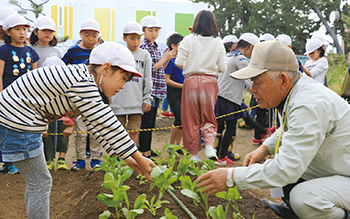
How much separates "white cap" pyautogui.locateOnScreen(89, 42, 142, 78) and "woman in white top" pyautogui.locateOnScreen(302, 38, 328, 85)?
4.36 m

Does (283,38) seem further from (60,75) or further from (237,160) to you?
(60,75)

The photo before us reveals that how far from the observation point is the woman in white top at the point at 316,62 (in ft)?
21.1

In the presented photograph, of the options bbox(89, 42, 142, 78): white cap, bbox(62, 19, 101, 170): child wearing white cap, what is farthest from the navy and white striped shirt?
bbox(62, 19, 101, 170): child wearing white cap

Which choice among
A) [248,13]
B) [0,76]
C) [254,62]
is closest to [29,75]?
[254,62]

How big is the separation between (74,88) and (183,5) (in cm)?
983

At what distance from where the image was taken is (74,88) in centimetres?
262

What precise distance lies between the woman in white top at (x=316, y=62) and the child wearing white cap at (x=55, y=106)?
4.43 meters

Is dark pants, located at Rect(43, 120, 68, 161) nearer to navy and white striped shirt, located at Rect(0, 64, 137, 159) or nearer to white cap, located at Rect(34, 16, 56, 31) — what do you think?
white cap, located at Rect(34, 16, 56, 31)

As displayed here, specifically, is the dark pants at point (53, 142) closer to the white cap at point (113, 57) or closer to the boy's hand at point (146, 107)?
the boy's hand at point (146, 107)

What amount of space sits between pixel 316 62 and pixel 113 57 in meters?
4.67

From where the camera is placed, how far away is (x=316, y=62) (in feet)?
21.4

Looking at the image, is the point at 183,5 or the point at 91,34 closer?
the point at 91,34

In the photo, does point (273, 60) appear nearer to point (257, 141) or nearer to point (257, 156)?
point (257, 156)

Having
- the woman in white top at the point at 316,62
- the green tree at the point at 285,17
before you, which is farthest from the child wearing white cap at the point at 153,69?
the green tree at the point at 285,17
